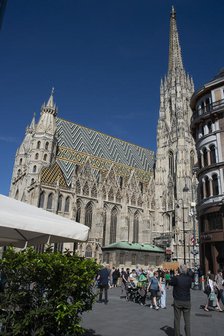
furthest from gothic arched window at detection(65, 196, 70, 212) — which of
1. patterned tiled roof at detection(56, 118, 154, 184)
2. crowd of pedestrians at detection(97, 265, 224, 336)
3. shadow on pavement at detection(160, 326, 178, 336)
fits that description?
shadow on pavement at detection(160, 326, 178, 336)

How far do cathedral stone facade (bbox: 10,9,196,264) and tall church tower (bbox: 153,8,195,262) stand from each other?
17cm

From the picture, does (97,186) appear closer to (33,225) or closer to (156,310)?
(156,310)

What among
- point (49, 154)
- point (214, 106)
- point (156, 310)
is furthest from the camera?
point (49, 154)

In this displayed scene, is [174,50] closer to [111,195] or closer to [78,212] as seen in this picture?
[111,195]

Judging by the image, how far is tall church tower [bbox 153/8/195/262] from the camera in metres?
48.9

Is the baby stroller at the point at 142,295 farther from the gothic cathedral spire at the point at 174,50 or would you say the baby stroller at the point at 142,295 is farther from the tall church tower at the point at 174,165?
the gothic cathedral spire at the point at 174,50

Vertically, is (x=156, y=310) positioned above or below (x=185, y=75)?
below

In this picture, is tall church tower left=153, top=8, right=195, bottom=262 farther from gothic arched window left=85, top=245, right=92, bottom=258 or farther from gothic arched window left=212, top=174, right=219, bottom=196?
gothic arched window left=212, top=174, right=219, bottom=196

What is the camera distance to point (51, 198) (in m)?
44.5

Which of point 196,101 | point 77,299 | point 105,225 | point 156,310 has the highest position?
point 196,101

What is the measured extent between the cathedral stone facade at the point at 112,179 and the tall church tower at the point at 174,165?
0.57 feet

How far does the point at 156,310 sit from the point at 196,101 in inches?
778

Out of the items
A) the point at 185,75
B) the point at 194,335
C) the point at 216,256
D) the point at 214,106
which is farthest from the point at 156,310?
the point at 185,75

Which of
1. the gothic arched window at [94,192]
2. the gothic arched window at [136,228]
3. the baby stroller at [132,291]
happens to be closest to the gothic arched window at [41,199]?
the gothic arched window at [94,192]
